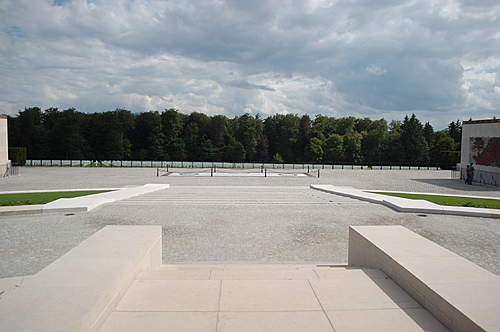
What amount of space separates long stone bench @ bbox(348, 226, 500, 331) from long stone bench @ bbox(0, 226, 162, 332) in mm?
3419

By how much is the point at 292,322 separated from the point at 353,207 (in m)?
13.1

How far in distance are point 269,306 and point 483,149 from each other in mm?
33874

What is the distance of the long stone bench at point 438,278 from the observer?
372 centimetres

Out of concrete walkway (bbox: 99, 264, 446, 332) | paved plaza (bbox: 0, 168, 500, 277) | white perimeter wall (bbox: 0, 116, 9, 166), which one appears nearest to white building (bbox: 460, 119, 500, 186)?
paved plaza (bbox: 0, 168, 500, 277)

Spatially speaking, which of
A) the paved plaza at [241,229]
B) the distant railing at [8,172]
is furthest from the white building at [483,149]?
the distant railing at [8,172]

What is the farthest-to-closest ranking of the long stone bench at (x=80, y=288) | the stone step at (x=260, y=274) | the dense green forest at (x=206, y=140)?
the dense green forest at (x=206, y=140) < the stone step at (x=260, y=274) < the long stone bench at (x=80, y=288)

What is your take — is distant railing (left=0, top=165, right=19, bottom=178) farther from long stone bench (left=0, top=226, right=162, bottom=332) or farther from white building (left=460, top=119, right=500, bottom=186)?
white building (left=460, top=119, right=500, bottom=186)

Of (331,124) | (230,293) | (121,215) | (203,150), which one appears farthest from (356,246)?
(331,124)


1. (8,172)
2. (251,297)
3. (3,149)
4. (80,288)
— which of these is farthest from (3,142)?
(251,297)

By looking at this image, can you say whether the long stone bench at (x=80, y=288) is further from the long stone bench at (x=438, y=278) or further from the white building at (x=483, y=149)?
the white building at (x=483, y=149)

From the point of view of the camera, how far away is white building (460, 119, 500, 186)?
30609 millimetres

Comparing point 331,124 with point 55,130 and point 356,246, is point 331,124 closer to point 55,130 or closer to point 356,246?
point 55,130

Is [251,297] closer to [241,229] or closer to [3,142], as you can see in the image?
[241,229]

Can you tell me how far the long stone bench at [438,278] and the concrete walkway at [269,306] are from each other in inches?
6.3
